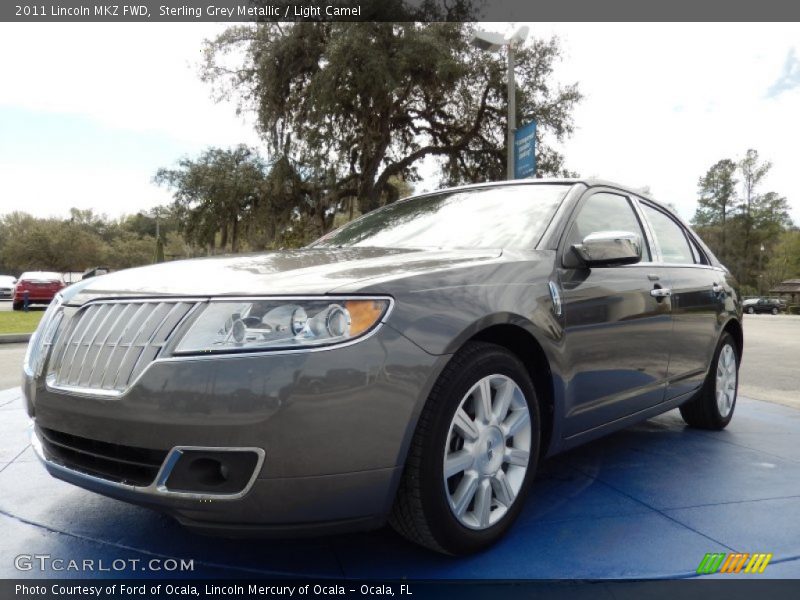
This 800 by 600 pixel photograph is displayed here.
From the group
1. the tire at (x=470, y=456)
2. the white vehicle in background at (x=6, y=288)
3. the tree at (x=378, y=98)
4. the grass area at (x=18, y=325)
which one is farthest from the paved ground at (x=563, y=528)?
the white vehicle in background at (x=6, y=288)

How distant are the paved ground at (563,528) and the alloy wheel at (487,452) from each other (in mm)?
183

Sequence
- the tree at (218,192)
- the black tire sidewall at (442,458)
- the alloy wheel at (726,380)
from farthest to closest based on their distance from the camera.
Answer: the tree at (218,192)
the alloy wheel at (726,380)
the black tire sidewall at (442,458)

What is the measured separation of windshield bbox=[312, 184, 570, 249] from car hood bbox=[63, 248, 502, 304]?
258 mm

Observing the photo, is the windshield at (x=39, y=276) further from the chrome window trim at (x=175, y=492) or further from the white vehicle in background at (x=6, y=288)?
the chrome window trim at (x=175, y=492)

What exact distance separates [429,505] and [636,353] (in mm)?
1596

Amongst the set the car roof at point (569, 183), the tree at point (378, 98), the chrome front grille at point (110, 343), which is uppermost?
the tree at point (378, 98)

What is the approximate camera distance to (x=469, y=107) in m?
18.5

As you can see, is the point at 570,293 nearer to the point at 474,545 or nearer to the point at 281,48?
the point at 474,545

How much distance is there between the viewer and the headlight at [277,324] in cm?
192

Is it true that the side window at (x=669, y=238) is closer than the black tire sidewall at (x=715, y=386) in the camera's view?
Yes

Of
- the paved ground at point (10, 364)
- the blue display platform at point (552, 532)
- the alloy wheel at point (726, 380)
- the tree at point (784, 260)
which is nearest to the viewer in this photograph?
the blue display platform at point (552, 532)

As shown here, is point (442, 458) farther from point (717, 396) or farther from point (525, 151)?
point (525, 151)

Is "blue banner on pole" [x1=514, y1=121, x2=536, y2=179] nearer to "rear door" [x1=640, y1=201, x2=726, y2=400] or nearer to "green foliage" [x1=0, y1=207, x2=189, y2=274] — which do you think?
"rear door" [x1=640, y1=201, x2=726, y2=400]

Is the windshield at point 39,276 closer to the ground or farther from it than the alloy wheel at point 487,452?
farther from it
